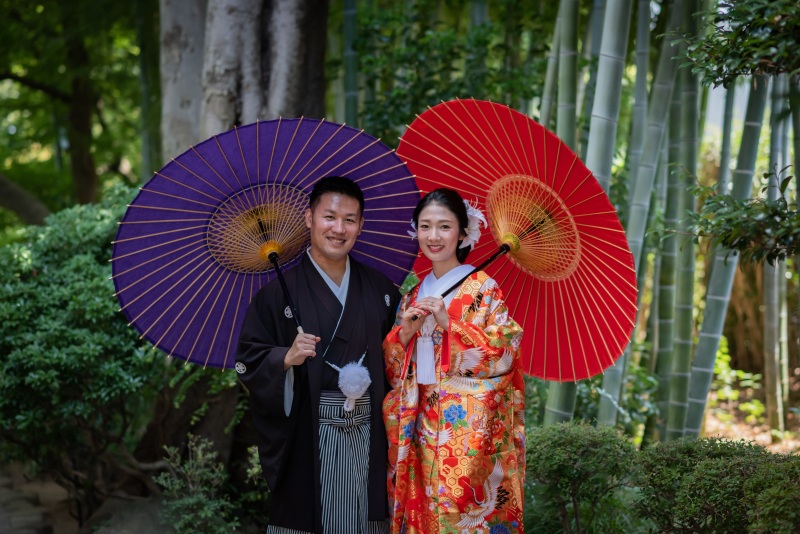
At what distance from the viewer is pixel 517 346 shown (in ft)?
10.1

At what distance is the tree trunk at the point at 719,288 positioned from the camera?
14.4ft

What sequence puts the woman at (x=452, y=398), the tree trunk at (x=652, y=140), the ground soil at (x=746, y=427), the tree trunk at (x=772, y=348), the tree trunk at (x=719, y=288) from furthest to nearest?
the ground soil at (x=746, y=427), the tree trunk at (x=772, y=348), the tree trunk at (x=652, y=140), the tree trunk at (x=719, y=288), the woman at (x=452, y=398)

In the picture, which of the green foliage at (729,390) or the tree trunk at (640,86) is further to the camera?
the green foliage at (729,390)

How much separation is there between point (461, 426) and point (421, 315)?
15.9 inches

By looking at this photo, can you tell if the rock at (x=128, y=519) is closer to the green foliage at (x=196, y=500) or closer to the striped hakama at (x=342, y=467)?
the green foliage at (x=196, y=500)

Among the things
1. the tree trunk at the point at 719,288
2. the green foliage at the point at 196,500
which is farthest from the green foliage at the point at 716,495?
the green foliage at the point at 196,500

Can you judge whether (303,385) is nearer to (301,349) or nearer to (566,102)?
(301,349)

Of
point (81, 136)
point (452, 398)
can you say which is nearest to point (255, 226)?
point (452, 398)

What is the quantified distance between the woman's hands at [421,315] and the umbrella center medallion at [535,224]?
1.33ft

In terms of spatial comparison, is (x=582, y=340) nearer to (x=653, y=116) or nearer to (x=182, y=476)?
(x=653, y=116)

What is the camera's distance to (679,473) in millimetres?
3389

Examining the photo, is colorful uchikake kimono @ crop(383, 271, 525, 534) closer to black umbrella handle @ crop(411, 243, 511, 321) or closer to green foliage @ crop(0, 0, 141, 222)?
black umbrella handle @ crop(411, 243, 511, 321)

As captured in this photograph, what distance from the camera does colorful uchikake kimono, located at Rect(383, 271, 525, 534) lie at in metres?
2.99

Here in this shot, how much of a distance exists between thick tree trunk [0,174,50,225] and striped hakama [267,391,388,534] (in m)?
7.33
